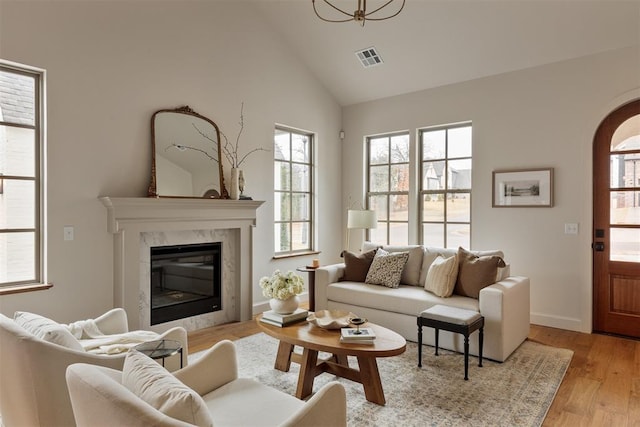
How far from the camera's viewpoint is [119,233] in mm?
3641

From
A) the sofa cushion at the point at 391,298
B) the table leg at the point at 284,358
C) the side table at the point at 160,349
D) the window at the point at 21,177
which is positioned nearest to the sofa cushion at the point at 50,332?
the side table at the point at 160,349

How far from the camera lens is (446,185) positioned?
529 centimetres

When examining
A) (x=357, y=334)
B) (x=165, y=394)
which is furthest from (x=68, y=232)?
(x=165, y=394)

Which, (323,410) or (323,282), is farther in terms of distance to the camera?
(323,282)

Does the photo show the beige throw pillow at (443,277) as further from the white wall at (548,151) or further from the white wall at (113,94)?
the white wall at (113,94)

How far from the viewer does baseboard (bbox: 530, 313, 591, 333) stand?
4.26 metres

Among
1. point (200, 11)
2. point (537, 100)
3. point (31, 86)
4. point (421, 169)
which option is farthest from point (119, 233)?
point (537, 100)

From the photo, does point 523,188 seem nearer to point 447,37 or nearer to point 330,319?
point 447,37

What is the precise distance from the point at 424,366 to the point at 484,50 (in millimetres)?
3526

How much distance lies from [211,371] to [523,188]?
4054 mm

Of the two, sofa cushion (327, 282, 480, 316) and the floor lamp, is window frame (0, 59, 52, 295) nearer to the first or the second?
sofa cushion (327, 282, 480, 316)

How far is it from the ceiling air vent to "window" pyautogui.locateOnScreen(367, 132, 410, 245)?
42.5 inches

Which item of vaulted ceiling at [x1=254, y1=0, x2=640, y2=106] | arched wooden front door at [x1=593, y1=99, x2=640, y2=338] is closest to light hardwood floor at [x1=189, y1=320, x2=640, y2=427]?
arched wooden front door at [x1=593, y1=99, x2=640, y2=338]

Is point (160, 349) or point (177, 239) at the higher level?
point (177, 239)
